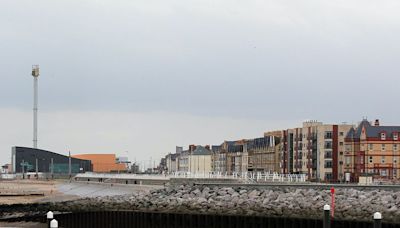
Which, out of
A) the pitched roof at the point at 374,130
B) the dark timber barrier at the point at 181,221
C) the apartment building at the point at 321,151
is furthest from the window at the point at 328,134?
the dark timber barrier at the point at 181,221

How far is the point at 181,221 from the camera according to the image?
115ft

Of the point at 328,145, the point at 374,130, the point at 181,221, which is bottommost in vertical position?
the point at 181,221

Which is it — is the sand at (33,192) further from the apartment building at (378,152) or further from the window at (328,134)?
the window at (328,134)

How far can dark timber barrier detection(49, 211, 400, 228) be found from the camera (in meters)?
29.7

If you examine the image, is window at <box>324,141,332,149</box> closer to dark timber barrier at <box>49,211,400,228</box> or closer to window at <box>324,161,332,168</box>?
window at <box>324,161,332,168</box>

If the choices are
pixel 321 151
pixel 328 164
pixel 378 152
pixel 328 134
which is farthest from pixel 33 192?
pixel 328 134

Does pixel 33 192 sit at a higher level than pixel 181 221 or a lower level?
lower

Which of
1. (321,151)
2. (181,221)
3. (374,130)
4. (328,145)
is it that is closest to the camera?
(181,221)

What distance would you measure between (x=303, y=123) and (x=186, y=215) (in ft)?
517

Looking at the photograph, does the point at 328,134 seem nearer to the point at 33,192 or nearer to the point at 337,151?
the point at 337,151

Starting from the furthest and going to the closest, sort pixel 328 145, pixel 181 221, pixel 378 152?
pixel 328 145, pixel 378 152, pixel 181 221

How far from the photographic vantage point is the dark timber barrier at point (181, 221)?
2967cm

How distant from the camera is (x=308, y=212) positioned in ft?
117

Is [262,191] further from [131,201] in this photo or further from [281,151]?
[281,151]
